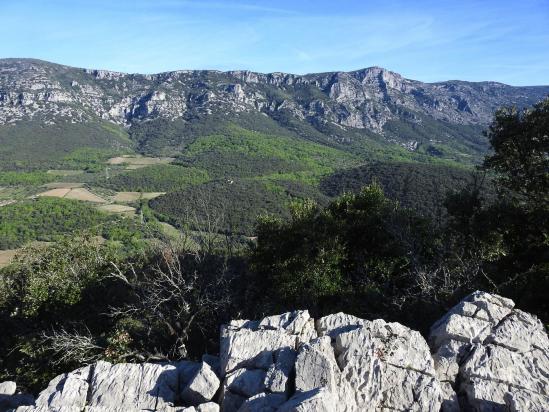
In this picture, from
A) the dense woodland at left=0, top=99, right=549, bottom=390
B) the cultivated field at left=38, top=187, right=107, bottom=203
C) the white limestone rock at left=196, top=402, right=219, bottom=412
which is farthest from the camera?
the cultivated field at left=38, top=187, right=107, bottom=203

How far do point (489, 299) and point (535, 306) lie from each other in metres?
3.93

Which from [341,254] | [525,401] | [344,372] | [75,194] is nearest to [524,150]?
[341,254]

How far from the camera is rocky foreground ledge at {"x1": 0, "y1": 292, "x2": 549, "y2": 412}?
989 centimetres

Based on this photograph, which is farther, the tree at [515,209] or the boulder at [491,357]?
the tree at [515,209]

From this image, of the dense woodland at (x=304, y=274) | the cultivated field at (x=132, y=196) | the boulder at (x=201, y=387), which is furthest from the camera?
the cultivated field at (x=132, y=196)

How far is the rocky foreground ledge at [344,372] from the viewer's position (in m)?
9.89

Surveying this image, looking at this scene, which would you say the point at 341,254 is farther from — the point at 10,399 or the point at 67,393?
the point at 10,399

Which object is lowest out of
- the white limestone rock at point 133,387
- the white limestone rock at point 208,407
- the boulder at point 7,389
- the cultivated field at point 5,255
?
the cultivated field at point 5,255

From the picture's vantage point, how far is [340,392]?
9875mm

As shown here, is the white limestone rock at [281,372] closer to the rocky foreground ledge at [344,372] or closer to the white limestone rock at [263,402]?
the rocky foreground ledge at [344,372]

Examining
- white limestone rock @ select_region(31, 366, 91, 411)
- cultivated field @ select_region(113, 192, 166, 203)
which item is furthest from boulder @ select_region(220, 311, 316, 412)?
cultivated field @ select_region(113, 192, 166, 203)

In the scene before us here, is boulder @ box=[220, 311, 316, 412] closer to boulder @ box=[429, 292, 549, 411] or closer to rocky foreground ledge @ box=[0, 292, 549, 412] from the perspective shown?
rocky foreground ledge @ box=[0, 292, 549, 412]

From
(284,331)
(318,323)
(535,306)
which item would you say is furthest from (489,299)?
(284,331)

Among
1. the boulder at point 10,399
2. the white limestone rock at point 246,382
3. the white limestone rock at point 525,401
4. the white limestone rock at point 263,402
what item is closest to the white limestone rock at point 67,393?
the boulder at point 10,399
